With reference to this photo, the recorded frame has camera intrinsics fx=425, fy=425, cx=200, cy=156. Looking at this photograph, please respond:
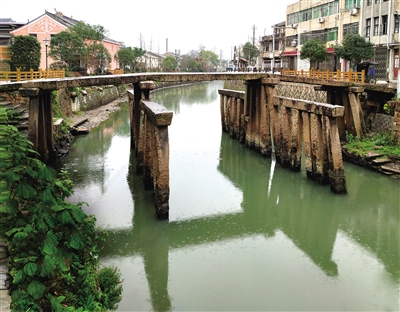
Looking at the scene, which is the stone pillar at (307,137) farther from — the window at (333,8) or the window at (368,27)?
the window at (333,8)

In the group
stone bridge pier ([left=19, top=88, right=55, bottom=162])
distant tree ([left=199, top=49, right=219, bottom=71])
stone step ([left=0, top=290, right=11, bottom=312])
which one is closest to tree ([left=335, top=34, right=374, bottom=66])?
stone bridge pier ([left=19, top=88, right=55, bottom=162])

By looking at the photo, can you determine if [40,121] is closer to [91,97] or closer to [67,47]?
[91,97]

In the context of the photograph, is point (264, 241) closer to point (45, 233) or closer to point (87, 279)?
point (87, 279)

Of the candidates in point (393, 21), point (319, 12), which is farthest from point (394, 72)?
point (319, 12)

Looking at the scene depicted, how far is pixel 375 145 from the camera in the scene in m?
15.8

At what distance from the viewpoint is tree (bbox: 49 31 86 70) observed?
1299 inches

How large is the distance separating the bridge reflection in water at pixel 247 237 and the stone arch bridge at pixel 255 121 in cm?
75

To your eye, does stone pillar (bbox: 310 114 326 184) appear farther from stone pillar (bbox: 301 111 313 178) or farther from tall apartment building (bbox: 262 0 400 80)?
tall apartment building (bbox: 262 0 400 80)

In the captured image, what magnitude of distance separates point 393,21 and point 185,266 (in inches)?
945

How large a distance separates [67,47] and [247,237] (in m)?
28.2

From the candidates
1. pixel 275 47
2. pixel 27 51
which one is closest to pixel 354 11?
pixel 27 51

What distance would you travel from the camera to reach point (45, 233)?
16.9 feet

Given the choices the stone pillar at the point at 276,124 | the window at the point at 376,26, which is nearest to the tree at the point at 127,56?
the window at the point at 376,26

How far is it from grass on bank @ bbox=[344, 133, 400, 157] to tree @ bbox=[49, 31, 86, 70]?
24.3 meters
